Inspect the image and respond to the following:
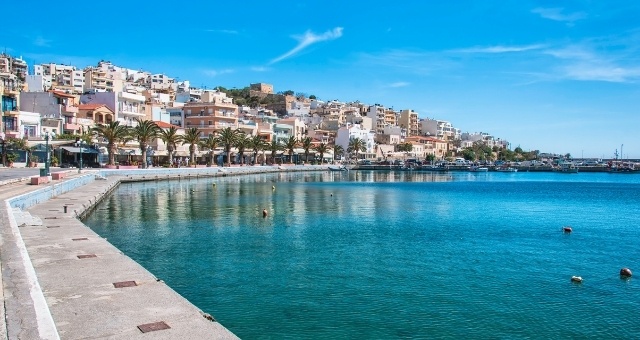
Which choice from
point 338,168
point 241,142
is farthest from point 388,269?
point 338,168

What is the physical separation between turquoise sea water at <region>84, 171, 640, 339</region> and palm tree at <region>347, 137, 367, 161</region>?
101 m

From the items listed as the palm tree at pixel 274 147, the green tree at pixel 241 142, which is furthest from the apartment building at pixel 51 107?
the palm tree at pixel 274 147

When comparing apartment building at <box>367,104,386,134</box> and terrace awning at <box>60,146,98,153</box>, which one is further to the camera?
apartment building at <box>367,104,386,134</box>

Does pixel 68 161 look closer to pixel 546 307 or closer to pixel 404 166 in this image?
pixel 546 307

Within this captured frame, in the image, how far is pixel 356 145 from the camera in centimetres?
13600

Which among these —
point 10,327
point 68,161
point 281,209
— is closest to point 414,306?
point 10,327

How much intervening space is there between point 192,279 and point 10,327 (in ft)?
28.4

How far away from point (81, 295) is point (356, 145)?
127m

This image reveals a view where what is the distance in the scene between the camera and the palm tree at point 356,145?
13638cm

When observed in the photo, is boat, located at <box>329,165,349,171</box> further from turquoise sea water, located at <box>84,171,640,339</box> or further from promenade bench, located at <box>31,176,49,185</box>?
promenade bench, located at <box>31,176,49,185</box>

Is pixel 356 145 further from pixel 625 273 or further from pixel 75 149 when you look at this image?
pixel 625 273

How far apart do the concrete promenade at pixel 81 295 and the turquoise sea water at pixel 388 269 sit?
2158mm

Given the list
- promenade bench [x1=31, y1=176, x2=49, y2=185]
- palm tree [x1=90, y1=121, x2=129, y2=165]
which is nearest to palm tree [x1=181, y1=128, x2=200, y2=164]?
palm tree [x1=90, y1=121, x2=129, y2=165]

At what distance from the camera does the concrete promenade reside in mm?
8234
